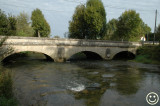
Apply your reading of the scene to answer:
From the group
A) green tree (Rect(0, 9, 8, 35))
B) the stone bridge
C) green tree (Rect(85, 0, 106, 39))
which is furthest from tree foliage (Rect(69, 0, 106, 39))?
green tree (Rect(0, 9, 8, 35))

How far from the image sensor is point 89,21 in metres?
37.2

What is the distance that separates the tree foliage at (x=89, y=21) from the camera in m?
37.2

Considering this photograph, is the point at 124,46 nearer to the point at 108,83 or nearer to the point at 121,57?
the point at 121,57

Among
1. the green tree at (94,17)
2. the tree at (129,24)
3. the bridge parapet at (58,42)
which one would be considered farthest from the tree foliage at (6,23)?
the tree at (129,24)

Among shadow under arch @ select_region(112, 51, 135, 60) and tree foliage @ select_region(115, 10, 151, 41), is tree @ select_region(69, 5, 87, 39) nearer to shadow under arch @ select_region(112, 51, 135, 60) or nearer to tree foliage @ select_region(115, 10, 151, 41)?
shadow under arch @ select_region(112, 51, 135, 60)

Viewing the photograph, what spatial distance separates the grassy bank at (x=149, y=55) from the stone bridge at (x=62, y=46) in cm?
178

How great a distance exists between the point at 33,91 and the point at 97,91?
15.3 ft

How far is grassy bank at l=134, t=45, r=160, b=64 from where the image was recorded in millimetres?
25719

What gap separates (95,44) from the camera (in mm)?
27234

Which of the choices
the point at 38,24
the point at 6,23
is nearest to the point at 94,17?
the point at 6,23

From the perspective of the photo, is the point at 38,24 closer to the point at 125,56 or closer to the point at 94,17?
the point at 94,17

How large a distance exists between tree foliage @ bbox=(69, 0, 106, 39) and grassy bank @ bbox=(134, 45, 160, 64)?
12.1 metres

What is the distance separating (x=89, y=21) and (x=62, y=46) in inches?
624

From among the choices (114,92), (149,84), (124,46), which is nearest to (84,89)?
(114,92)
